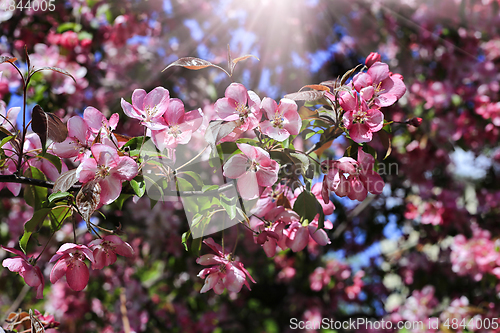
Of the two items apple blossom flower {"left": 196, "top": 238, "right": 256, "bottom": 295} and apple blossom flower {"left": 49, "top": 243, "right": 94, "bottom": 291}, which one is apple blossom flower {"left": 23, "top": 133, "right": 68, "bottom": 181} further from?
apple blossom flower {"left": 196, "top": 238, "right": 256, "bottom": 295}

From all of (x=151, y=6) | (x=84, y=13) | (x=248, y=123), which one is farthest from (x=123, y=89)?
(x=248, y=123)

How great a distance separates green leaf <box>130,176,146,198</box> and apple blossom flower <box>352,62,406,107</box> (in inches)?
17.4

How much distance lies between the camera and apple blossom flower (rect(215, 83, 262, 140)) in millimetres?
616

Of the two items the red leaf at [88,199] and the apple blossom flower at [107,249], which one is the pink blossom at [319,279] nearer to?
the apple blossom flower at [107,249]

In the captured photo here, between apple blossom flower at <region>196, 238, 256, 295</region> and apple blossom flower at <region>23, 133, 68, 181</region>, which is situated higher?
apple blossom flower at <region>23, 133, 68, 181</region>

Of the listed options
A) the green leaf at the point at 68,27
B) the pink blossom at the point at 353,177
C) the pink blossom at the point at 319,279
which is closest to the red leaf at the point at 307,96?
the pink blossom at the point at 353,177

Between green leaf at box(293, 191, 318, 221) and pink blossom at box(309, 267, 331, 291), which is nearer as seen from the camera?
green leaf at box(293, 191, 318, 221)

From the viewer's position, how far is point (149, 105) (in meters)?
0.65

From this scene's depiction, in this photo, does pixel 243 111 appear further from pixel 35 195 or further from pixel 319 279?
pixel 319 279

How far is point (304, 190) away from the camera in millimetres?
657

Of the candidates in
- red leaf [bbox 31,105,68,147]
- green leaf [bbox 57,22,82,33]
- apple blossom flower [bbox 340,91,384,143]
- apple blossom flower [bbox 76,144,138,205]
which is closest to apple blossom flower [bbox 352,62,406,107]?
apple blossom flower [bbox 340,91,384,143]

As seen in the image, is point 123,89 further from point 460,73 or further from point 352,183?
point 460,73

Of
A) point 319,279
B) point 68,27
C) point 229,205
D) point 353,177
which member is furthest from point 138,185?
point 319,279

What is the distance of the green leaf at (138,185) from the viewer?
21.8 inches
